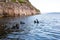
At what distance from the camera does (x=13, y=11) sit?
129875 millimetres

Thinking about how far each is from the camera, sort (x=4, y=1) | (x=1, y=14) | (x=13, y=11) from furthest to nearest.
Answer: (x=4, y=1) → (x=13, y=11) → (x=1, y=14)

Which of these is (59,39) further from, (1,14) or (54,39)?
(1,14)

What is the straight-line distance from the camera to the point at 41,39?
33875 millimetres

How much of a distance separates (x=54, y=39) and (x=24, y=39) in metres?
6.84

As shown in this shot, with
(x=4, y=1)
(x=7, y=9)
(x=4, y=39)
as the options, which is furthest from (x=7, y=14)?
(x=4, y=39)

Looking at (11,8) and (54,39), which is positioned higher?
(11,8)

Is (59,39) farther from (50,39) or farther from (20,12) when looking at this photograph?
(20,12)

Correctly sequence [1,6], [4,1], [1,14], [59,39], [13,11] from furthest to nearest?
[4,1], [13,11], [1,6], [1,14], [59,39]

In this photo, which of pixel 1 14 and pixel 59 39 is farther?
pixel 1 14

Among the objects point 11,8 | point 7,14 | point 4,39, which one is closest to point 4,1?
point 11,8

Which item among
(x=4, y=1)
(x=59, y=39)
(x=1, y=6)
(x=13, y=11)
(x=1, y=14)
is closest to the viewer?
(x=59, y=39)

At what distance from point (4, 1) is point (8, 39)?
112984 millimetres

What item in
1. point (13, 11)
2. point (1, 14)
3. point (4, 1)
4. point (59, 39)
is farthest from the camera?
point (4, 1)

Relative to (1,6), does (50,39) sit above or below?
below
